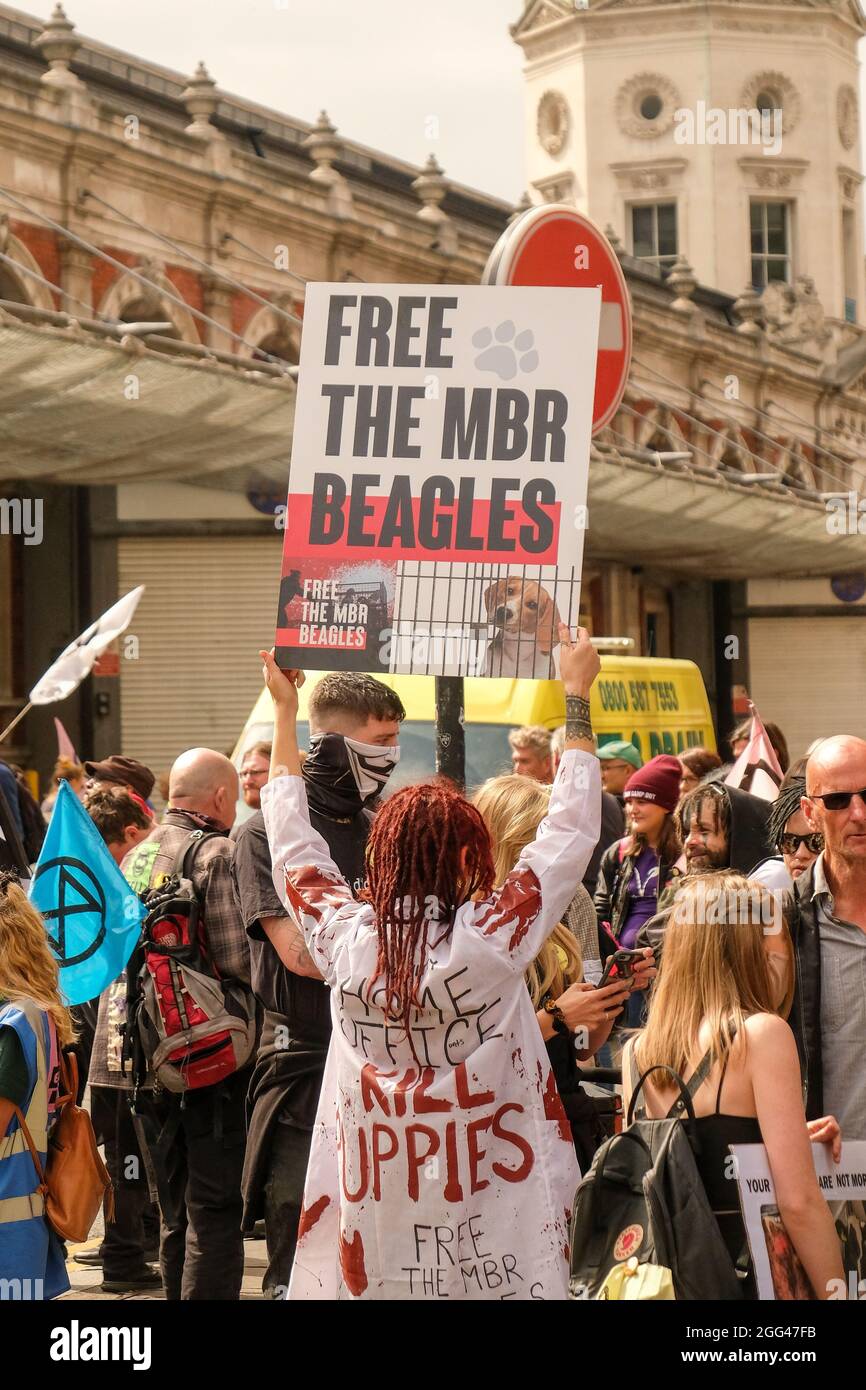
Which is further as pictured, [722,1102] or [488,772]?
[488,772]

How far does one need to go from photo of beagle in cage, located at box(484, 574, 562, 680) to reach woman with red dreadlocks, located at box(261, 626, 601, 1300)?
0.78 m

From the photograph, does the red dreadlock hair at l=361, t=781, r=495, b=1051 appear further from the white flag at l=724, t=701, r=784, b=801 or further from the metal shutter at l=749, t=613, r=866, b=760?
the metal shutter at l=749, t=613, r=866, b=760

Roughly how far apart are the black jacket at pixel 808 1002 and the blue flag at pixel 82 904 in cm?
256

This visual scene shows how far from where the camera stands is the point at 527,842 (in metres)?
5.06

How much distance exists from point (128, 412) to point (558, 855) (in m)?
11.2

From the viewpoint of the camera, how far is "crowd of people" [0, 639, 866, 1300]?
3822 millimetres

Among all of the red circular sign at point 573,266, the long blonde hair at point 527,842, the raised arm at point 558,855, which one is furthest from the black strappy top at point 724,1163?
the red circular sign at point 573,266

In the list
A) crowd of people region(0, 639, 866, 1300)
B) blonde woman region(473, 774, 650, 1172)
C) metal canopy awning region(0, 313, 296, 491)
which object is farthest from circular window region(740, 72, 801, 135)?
blonde woman region(473, 774, 650, 1172)

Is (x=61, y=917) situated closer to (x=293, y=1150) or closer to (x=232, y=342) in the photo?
(x=293, y=1150)

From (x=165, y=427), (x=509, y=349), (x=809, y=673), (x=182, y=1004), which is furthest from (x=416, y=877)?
(x=809, y=673)

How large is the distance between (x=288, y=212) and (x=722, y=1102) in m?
24.9

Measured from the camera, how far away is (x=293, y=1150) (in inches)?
194

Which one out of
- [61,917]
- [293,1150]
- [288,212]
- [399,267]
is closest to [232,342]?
[288,212]
